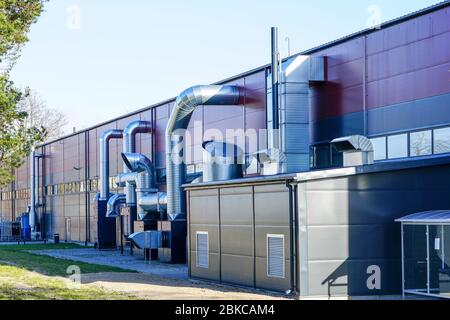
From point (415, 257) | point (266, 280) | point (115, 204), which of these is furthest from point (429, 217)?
point (115, 204)

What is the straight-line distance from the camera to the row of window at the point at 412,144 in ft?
82.0

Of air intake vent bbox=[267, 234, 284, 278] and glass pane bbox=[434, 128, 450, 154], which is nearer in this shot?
air intake vent bbox=[267, 234, 284, 278]

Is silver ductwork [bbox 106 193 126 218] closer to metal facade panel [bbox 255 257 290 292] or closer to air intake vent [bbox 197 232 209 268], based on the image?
air intake vent [bbox 197 232 209 268]

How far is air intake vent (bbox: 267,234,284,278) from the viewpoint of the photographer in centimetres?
2312

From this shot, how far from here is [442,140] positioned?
2497 cm

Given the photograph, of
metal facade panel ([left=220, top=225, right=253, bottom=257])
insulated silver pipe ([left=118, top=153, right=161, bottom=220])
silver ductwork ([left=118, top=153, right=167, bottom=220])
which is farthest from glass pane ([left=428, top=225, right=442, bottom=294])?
insulated silver pipe ([left=118, top=153, right=161, bottom=220])

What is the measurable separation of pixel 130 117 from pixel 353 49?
24242 millimetres

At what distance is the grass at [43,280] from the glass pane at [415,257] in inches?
302

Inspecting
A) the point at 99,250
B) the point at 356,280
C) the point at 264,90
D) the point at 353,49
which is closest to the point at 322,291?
the point at 356,280

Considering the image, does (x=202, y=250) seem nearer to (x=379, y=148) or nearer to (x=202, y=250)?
(x=202, y=250)

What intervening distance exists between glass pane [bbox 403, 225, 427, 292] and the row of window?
130 inches

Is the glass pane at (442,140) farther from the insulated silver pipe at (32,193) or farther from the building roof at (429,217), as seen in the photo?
the insulated silver pipe at (32,193)

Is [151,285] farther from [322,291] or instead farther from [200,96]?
[200,96]

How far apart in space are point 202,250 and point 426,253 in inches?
325
